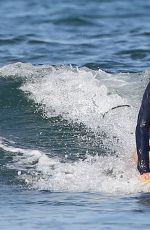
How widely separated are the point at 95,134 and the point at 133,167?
1.98m

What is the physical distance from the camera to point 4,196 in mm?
8609

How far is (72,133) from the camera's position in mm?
11211

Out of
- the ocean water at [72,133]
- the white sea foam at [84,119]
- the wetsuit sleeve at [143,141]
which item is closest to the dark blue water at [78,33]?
the ocean water at [72,133]

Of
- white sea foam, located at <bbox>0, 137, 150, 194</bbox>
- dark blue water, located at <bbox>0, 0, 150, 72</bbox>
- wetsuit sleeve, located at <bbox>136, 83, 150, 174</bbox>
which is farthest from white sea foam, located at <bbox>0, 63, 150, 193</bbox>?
dark blue water, located at <bbox>0, 0, 150, 72</bbox>

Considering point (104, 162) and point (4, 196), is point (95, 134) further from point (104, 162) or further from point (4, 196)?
point (4, 196)

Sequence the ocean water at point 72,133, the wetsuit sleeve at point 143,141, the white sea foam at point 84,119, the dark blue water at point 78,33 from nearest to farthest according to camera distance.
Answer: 1. the ocean water at point 72,133
2. the wetsuit sleeve at point 143,141
3. the white sea foam at point 84,119
4. the dark blue water at point 78,33

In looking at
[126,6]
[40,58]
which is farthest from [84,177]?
[126,6]

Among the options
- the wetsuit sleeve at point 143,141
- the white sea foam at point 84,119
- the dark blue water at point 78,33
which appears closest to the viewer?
the wetsuit sleeve at point 143,141

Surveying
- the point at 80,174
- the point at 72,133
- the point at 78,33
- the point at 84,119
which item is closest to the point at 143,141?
the point at 80,174

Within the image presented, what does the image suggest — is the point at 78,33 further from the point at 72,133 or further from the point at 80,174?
the point at 80,174

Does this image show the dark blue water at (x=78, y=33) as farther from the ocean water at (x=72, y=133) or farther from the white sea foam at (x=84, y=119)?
the white sea foam at (x=84, y=119)

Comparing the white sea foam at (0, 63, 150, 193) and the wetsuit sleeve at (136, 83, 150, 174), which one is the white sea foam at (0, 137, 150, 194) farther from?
the wetsuit sleeve at (136, 83, 150, 174)

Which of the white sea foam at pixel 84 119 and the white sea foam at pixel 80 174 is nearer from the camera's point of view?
the white sea foam at pixel 80 174

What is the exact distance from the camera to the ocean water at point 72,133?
26.2 ft
